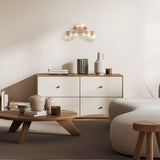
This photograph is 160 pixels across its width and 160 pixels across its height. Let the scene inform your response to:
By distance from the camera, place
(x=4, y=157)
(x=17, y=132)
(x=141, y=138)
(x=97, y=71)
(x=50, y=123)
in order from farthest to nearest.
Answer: (x=97, y=71)
(x=50, y=123)
(x=17, y=132)
(x=4, y=157)
(x=141, y=138)

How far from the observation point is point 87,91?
17.6ft

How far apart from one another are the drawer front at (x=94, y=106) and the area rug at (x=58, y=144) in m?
0.68

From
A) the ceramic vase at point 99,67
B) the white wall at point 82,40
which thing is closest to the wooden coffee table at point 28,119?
the ceramic vase at point 99,67

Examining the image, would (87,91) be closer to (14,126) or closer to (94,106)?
(94,106)

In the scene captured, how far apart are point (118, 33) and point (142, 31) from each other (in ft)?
1.26

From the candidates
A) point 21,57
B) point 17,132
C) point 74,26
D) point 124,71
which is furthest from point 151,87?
point 17,132

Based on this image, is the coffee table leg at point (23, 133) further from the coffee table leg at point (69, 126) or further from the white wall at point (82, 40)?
the white wall at point (82, 40)

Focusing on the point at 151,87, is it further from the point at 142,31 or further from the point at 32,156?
the point at 32,156

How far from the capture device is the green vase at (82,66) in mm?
Answer: 5574

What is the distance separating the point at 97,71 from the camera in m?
5.49

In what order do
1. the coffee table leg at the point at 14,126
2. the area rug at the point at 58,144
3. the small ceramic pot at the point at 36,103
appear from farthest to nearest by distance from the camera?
the coffee table leg at the point at 14,126 → the small ceramic pot at the point at 36,103 → the area rug at the point at 58,144

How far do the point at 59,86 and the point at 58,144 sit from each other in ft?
6.06

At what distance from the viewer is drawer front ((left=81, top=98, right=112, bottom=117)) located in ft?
17.6

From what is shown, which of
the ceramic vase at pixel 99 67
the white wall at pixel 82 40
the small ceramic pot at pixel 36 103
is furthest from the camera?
the white wall at pixel 82 40
